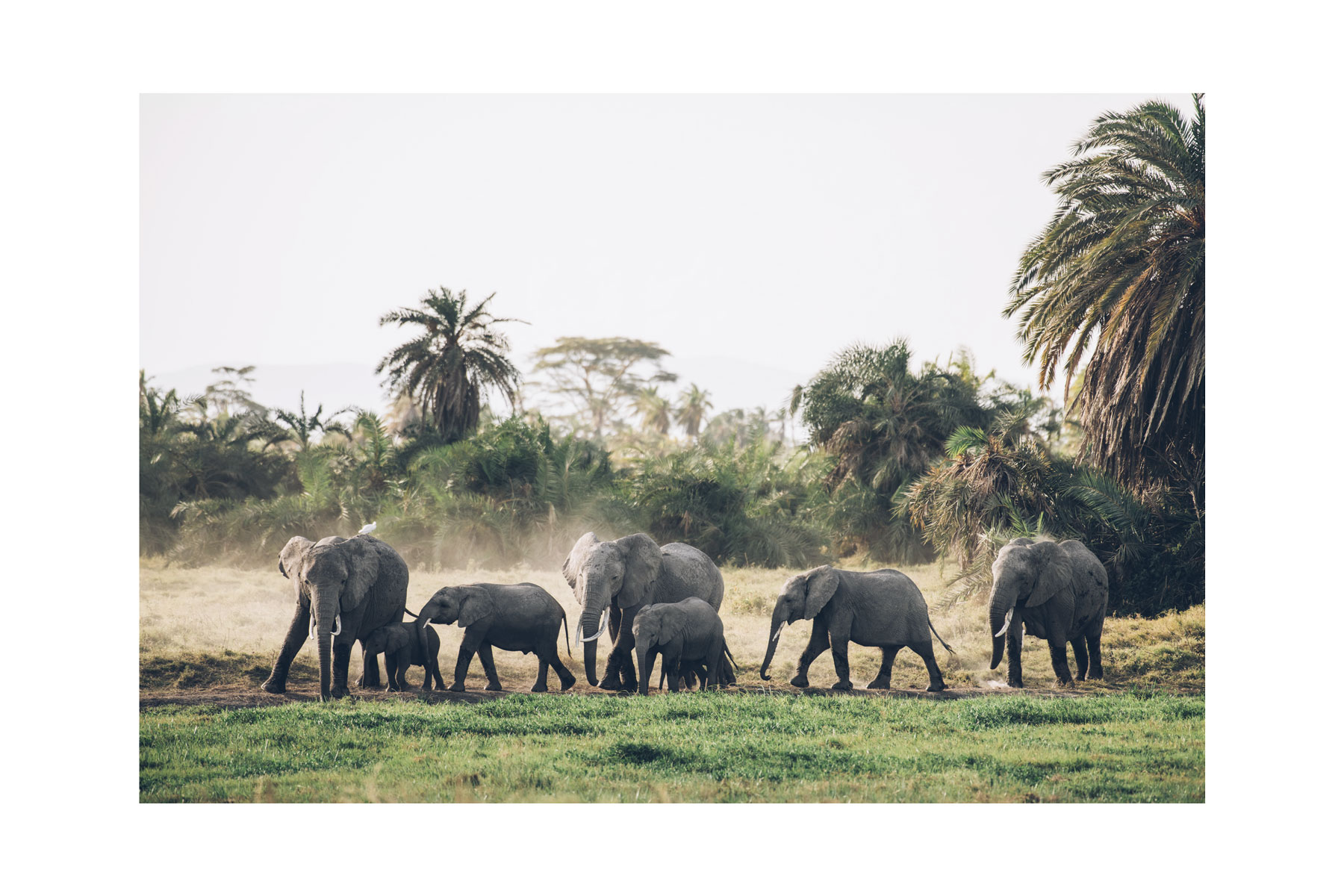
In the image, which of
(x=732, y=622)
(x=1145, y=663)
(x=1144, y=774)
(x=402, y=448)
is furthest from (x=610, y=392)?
(x=1144, y=774)

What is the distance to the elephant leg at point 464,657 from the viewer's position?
12.8 m

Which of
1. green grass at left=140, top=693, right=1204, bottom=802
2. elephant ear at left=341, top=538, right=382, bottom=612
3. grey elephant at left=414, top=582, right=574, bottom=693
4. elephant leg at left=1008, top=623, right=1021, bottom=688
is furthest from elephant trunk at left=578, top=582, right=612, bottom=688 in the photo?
elephant leg at left=1008, top=623, right=1021, bottom=688

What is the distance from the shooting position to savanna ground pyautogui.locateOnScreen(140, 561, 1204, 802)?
29.5ft

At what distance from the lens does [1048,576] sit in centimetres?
1359

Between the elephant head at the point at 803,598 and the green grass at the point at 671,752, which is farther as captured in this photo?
the elephant head at the point at 803,598

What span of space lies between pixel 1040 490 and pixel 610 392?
52.7 meters

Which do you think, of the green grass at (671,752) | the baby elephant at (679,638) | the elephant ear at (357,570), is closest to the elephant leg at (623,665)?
the baby elephant at (679,638)

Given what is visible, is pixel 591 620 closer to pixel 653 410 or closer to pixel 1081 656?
pixel 1081 656

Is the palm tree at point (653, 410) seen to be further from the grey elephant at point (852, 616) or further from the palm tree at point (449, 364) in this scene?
the grey elephant at point (852, 616)

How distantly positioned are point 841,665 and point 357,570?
19.2 ft

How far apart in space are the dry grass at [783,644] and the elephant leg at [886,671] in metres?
0.62

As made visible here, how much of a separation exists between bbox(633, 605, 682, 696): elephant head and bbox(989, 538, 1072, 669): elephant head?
4.03 m

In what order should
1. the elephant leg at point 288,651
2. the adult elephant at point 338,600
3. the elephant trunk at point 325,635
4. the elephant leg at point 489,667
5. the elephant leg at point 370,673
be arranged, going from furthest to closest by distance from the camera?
1. the elephant leg at point 489,667
2. the elephant leg at point 370,673
3. the elephant leg at point 288,651
4. the adult elephant at point 338,600
5. the elephant trunk at point 325,635

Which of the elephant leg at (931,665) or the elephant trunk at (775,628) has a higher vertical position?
the elephant trunk at (775,628)
